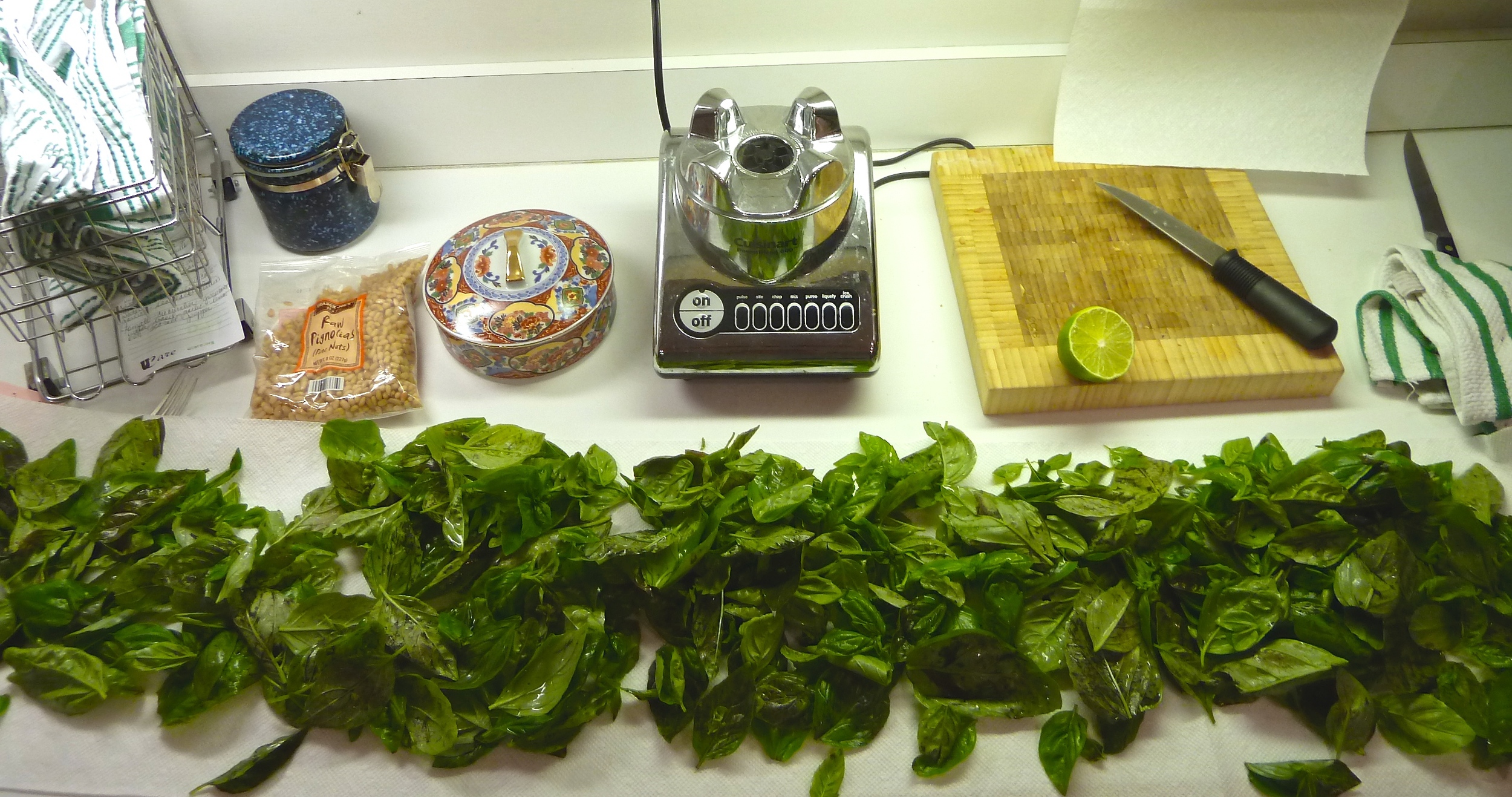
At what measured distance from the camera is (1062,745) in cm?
59

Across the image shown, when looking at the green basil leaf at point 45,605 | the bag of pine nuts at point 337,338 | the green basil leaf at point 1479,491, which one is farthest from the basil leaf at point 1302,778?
the green basil leaf at point 45,605

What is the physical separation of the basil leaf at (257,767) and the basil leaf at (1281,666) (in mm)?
622

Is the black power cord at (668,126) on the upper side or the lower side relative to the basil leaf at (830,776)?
upper

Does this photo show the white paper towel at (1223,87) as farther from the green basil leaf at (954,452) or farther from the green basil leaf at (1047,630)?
the green basil leaf at (1047,630)

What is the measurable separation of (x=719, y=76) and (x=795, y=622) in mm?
562

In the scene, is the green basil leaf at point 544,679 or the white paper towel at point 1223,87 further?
the white paper towel at point 1223,87

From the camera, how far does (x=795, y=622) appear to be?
621 millimetres

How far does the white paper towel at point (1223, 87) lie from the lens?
2.94 feet

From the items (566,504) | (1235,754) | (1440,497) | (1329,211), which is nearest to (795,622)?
(566,504)

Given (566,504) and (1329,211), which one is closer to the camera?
(566,504)

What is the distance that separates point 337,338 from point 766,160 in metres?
0.41

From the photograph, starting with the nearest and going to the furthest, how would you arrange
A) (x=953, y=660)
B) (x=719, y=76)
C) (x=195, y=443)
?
(x=953, y=660)
(x=195, y=443)
(x=719, y=76)

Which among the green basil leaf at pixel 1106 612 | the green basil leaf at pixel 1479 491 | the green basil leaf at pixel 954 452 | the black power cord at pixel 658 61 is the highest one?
the black power cord at pixel 658 61

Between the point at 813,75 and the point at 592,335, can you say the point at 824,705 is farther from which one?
the point at 813,75
